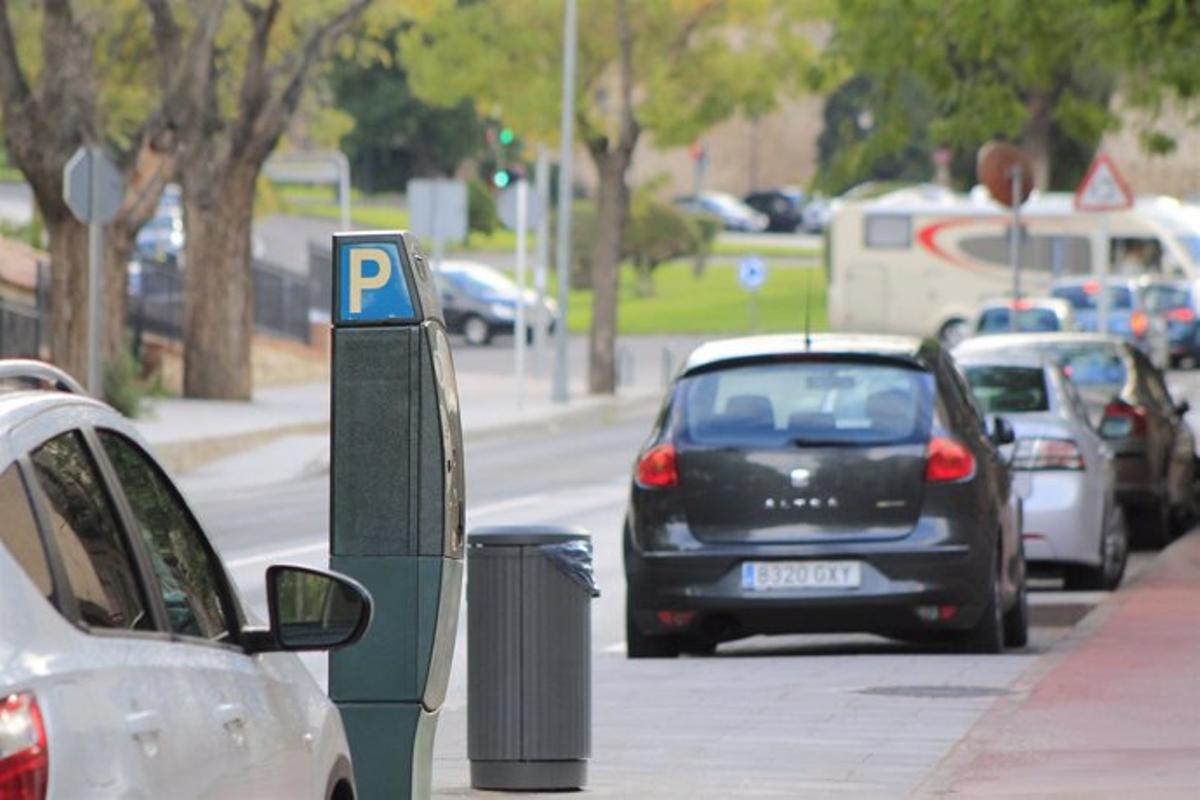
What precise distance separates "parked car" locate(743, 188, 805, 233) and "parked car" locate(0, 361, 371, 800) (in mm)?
109960

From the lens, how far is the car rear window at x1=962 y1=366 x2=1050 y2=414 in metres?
19.2

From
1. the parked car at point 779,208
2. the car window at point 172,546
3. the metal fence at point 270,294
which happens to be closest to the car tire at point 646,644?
the car window at point 172,546

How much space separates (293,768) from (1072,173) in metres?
76.2

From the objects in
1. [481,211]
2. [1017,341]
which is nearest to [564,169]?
[1017,341]

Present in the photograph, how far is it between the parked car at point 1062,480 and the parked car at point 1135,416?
70.4 inches

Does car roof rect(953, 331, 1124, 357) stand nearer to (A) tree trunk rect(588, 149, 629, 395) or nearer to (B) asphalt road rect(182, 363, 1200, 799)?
(B) asphalt road rect(182, 363, 1200, 799)

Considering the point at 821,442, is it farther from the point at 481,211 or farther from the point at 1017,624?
the point at 481,211

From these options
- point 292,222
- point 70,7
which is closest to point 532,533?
point 70,7

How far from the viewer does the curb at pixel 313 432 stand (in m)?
32.8

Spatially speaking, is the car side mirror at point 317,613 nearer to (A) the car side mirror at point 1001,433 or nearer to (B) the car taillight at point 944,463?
(B) the car taillight at point 944,463

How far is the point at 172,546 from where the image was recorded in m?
5.62

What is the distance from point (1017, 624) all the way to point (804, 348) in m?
1.83

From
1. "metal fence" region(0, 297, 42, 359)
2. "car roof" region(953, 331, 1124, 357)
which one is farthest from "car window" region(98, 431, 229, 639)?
"metal fence" region(0, 297, 42, 359)

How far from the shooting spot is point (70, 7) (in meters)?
34.2
